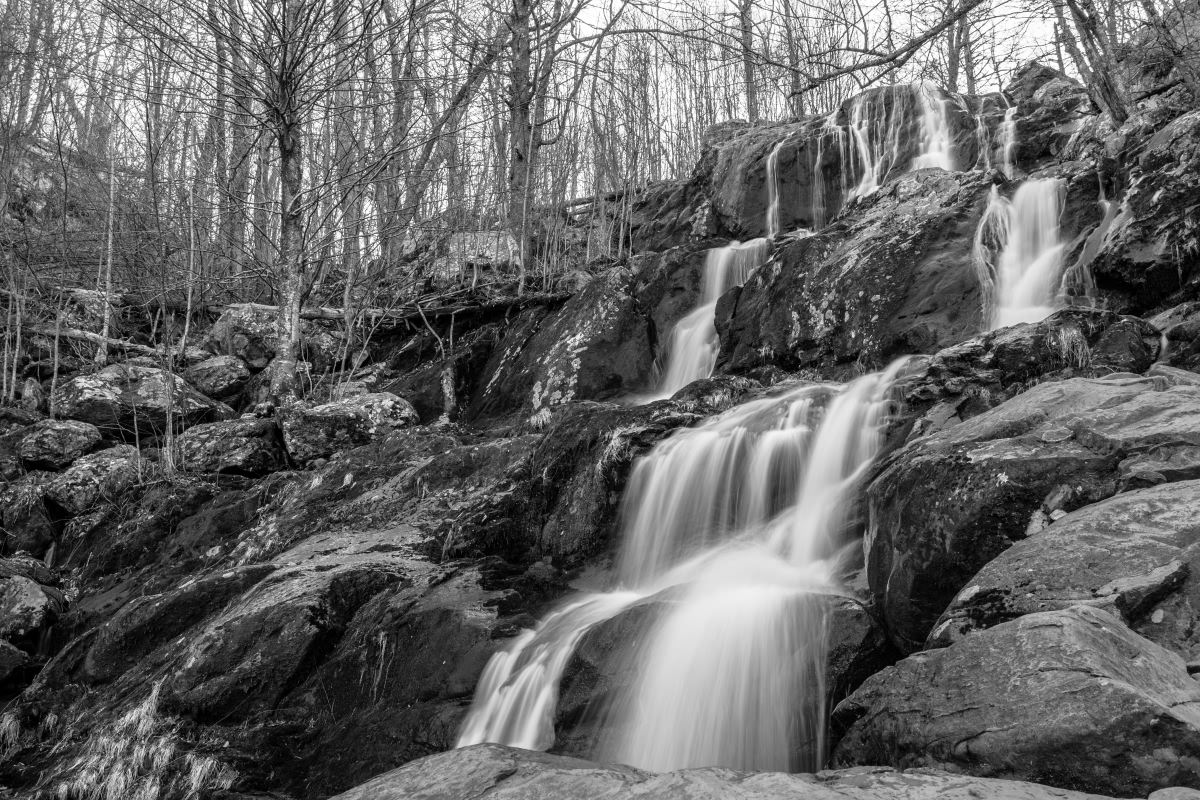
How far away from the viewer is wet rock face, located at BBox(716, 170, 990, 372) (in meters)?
7.75

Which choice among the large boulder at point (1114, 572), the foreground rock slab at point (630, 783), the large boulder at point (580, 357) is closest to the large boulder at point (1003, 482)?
the large boulder at point (1114, 572)

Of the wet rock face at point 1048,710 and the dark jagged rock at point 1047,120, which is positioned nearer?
the wet rock face at point 1048,710

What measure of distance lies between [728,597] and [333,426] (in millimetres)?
5584

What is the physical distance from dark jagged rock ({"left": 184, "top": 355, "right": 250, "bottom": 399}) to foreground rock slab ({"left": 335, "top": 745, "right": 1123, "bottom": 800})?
9.75 meters

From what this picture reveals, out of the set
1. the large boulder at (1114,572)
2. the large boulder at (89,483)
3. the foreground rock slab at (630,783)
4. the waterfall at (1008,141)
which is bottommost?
the foreground rock slab at (630,783)

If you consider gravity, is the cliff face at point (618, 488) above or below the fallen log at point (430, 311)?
below

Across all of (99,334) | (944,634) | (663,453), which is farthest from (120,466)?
(944,634)

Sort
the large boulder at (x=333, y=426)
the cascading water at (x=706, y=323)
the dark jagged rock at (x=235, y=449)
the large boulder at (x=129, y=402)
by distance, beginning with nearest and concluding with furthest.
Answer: the large boulder at (x=333, y=426)
the dark jagged rock at (x=235, y=449)
the cascading water at (x=706, y=323)
the large boulder at (x=129, y=402)

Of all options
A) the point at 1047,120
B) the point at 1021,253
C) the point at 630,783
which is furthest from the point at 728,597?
the point at 1047,120

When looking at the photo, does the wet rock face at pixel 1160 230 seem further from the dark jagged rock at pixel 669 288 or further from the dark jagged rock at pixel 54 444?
the dark jagged rock at pixel 54 444

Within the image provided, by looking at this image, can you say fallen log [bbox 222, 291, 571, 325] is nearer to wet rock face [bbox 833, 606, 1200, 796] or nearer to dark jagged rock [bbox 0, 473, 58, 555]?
dark jagged rock [bbox 0, 473, 58, 555]

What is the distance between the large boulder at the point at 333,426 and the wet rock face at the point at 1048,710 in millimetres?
7078

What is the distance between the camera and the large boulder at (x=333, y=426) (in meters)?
9.05

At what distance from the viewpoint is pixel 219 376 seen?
38.3ft
